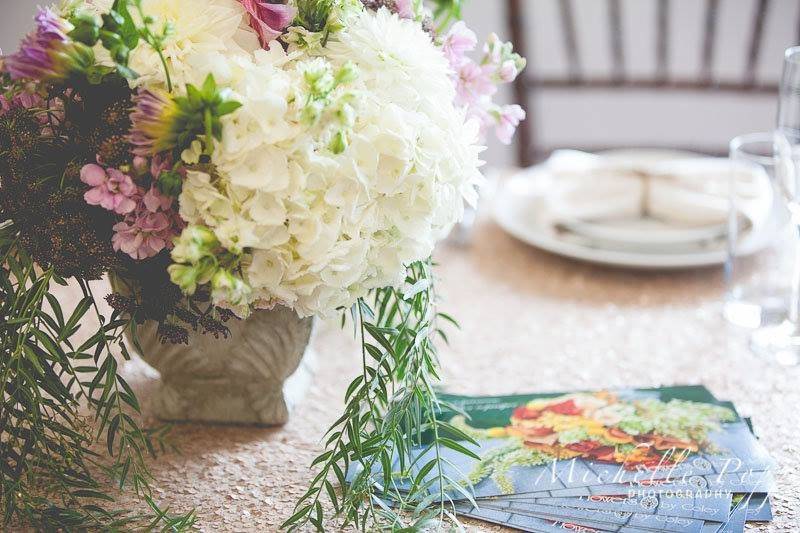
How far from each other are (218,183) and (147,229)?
71mm

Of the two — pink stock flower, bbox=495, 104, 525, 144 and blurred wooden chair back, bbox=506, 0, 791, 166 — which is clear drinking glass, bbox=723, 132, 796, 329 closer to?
pink stock flower, bbox=495, 104, 525, 144

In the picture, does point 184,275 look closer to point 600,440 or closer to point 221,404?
point 221,404

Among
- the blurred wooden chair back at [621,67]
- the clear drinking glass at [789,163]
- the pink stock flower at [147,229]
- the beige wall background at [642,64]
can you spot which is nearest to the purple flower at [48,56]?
the pink stock flower at [147,229]

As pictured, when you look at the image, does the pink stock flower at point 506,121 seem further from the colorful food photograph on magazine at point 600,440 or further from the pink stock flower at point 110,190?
the pink stock flower at point 110,190

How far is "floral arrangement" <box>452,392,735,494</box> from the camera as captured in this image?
0.81m

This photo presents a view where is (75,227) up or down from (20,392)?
up

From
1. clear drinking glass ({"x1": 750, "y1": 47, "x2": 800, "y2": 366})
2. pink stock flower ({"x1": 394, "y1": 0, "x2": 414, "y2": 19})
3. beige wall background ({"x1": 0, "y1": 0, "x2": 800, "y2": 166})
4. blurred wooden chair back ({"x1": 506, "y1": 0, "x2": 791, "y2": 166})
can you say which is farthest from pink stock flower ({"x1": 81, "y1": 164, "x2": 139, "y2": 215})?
beige wall background ({"x1": 0, "y1": 0, "x2": 800, "y2": 166})

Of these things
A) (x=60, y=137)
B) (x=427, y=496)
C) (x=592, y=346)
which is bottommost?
(x=427, y=496)

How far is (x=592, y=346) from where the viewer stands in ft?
3.48

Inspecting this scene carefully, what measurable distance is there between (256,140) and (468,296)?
0.64m

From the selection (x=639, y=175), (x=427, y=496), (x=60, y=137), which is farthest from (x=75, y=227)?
(x=639, y=175)

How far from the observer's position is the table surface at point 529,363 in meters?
0.82

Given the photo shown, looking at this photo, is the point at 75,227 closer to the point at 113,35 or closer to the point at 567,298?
the point at 113,35

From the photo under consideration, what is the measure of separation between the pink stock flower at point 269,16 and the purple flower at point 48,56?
0.13m
